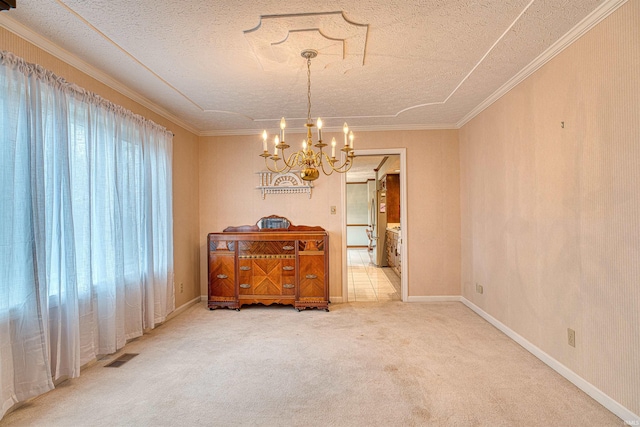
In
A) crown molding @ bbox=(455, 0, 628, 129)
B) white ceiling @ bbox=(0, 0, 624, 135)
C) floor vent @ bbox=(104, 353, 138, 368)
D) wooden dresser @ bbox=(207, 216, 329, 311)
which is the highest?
white ceiling @ bbox=(0, 0, 624, 135)

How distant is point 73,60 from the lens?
99.0 inches

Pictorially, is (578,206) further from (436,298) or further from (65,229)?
(65,229)

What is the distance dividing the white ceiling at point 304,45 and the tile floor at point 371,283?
288cm

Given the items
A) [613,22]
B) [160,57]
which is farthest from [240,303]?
[613,22]

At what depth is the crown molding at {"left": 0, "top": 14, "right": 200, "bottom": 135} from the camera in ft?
6.69

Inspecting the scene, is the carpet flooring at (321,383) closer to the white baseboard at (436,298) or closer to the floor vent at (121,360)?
the floor vent at (121,360)

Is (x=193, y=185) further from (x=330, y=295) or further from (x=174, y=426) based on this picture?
(x=174, y=426)

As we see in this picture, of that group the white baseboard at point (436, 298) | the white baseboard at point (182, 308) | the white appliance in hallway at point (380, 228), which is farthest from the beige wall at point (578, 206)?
the white appliance in hallway at point (380, 228)

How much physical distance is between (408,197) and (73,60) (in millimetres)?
4041

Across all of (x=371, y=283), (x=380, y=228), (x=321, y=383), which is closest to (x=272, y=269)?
(x=321, y=383)

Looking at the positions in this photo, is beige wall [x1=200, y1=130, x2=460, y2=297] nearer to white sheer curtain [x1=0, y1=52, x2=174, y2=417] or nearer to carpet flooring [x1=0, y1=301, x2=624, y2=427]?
carpet flooring [x1=0, y1=301, x2=624, y2=427]

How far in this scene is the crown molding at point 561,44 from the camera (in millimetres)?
1938

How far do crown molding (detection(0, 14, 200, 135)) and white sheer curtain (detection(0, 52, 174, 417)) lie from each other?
0.75 ft

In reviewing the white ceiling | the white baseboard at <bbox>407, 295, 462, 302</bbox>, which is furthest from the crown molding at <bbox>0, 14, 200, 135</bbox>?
the white baseboard at <bbox>407, 295, 462, 302</bbox>
